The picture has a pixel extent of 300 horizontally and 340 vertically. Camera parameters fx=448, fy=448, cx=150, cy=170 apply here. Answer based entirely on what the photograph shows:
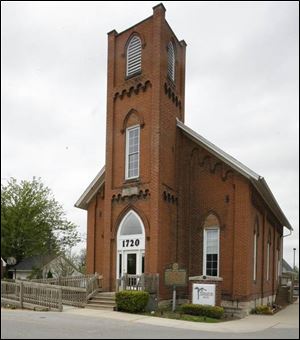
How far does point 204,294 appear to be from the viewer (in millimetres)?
18344

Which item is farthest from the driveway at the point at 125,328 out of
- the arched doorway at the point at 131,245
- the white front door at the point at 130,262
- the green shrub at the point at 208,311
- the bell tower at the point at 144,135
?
the bell tower at the point at 144,135

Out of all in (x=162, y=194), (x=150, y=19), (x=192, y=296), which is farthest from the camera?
(x=150, y=19)

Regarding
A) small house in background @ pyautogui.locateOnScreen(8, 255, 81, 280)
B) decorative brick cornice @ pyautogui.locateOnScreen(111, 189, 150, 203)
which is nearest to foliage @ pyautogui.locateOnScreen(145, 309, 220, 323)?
decorative brick cornice @ pyautogui.locateOnScreen(111, 189, 150, 203)

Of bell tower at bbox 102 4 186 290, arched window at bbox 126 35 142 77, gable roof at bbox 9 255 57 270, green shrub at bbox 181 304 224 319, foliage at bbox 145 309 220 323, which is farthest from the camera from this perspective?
arched window at bbox 126 35 142 77

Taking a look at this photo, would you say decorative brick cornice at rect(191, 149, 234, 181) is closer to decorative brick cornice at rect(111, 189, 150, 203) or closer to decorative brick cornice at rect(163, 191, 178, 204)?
decorative brick cornice at rect(163, 191, 178, 204)

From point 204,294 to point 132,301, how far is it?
118 inches

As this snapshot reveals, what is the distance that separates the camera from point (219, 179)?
2173cm

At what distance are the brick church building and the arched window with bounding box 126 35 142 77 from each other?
0.05 metres

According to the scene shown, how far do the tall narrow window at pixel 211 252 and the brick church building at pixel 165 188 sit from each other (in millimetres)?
48

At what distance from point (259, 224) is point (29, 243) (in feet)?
67.7

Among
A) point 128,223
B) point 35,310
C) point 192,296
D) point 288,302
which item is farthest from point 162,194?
point 288,302

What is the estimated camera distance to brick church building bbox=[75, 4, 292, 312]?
67.1 ft

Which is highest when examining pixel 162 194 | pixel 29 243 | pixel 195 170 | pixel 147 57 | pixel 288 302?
pixel 147 57

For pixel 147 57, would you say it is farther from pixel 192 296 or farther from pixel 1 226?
pixel 1 226
